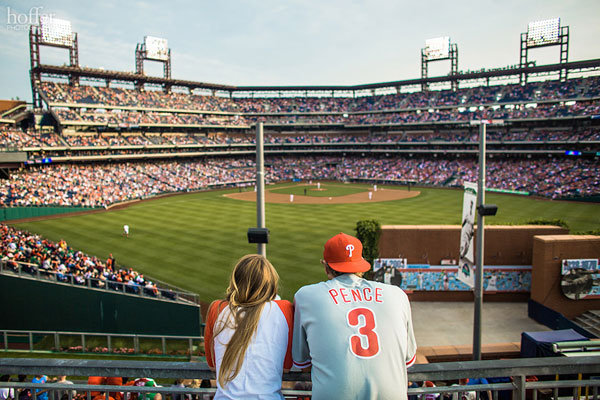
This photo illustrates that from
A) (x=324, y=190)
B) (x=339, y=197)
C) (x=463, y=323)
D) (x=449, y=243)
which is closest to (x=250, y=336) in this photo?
(x=463, y=323)

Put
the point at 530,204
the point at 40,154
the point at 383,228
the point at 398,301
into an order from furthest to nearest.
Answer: the point at 40,154, the point at 530,204, the point at 383,228, the point at 398,301

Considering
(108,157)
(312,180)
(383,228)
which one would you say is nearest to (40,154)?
(108,157)

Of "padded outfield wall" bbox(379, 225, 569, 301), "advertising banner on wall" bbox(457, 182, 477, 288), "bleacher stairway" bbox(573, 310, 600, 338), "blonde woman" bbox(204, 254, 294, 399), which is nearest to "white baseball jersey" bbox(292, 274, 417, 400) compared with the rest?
"blonde woman" bbox(204, 254, 294, 399)

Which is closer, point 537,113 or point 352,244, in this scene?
point 352,244

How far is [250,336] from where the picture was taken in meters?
2.59

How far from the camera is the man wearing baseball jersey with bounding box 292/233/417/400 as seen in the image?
8.23 feet

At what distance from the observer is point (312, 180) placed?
236ft

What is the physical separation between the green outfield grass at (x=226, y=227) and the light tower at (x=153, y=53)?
32982 millimetres

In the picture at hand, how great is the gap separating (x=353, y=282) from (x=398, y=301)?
13.2 inches

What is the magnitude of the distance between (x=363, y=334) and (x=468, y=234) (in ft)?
36.0

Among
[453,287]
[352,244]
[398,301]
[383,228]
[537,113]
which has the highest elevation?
[537,113]

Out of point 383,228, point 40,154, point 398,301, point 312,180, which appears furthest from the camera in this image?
point 312,180

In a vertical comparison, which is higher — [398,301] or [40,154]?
[40,154]

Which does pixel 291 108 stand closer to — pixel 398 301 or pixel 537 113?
pixel 537 113
